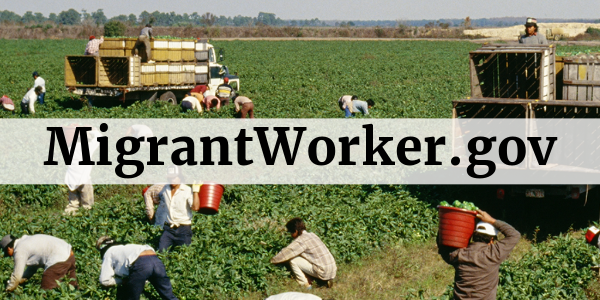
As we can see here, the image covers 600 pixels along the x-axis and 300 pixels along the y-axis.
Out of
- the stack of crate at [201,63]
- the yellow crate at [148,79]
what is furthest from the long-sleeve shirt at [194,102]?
the stack of crate at [201,63]

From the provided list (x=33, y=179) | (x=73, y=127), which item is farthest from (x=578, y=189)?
(x=33, y=179)

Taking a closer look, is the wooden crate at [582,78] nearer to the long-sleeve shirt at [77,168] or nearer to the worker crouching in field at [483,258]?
the worker crouching in field at [483,258]

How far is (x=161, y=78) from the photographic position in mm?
23266

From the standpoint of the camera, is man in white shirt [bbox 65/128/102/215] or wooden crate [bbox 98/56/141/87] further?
wooden crate [bbox 98/56/141/87]

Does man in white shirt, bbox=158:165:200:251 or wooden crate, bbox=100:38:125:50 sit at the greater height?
wooden crate, bbox=100:38:125:50

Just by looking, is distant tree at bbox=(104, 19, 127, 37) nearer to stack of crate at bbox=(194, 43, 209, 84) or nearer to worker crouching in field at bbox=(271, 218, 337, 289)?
stack of crate at bbox=(194, 43, 209, 84)

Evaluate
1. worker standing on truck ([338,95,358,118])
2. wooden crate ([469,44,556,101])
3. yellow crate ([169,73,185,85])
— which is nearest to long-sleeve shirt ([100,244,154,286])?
wooden crate ([469,44,556,101])

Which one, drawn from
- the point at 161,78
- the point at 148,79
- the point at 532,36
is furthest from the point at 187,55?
the point at 532,36

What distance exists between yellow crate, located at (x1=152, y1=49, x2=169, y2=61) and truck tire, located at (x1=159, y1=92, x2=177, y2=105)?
1216mm

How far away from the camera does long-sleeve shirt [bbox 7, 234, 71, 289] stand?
8016 mm

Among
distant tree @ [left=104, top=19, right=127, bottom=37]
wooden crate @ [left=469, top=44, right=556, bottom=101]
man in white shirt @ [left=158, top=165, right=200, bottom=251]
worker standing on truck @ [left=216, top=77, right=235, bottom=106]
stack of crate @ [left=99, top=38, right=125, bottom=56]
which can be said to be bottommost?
man in white shirt @ [left=158, top=165, right=200, bottom=251]

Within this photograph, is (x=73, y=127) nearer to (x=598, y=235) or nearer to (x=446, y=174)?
(x=446, y=174)

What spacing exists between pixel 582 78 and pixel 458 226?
584cm

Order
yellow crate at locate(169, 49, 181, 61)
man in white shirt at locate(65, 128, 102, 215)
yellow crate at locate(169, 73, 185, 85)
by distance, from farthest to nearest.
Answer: yellow crate at locate(169, 73, 185, 85)
yellow crate at locate(169, 49, 181, 61)
man in white shirt at locate(65, 128, 102, 215)
